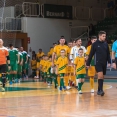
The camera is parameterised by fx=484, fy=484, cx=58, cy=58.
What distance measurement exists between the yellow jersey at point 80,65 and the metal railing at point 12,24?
16.3 m

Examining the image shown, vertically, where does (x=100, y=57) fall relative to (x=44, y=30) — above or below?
below

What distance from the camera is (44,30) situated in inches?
1478

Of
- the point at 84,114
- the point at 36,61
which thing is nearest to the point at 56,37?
the point at 36,61

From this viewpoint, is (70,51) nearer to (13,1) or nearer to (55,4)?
(13,1)

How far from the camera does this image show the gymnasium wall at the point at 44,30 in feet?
120

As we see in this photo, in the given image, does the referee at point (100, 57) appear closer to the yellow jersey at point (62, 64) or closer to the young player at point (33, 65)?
the yellow jersey at point (62, 64)

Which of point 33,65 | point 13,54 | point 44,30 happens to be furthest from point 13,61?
point 44,30

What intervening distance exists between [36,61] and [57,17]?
5646 mm

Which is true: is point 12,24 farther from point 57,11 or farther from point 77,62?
point 77,62

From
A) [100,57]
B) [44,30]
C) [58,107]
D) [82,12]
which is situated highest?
[82,12]

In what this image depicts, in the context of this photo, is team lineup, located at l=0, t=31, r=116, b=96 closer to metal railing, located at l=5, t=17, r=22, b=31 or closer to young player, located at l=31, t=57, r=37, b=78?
young player, located at l=31, t=57, r=37, b=78

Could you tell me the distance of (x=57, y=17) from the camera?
127 ft

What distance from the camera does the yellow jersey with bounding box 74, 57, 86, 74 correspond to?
60.2 ft

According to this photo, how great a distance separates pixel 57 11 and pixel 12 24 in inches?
187
